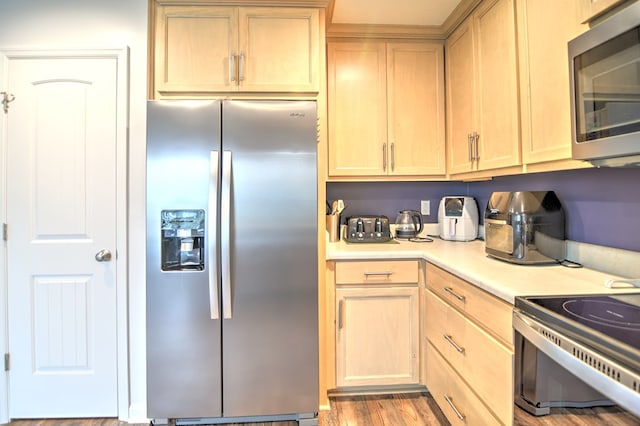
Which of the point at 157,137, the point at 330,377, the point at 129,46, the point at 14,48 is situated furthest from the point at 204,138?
the point at 330,377

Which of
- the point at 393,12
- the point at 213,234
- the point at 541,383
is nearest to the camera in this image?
the point at 541,383

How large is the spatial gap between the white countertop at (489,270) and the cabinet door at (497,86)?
0.51m

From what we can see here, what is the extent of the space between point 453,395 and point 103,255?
1.96 m

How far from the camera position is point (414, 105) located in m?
2.26

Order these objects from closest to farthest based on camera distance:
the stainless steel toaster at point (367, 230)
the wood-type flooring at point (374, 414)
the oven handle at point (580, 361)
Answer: the oven handle at point (580, 361), the wood-type flooring at point (374, 414), the stainless steel toaster at point (367, 230)

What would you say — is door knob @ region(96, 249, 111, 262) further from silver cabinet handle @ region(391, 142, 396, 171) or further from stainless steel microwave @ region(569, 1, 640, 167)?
stainless steel microwave @ region(569, 1, 640, 167)

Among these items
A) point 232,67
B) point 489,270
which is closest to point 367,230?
point 489,270

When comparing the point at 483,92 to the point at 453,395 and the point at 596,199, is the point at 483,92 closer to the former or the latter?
the point at 596,199

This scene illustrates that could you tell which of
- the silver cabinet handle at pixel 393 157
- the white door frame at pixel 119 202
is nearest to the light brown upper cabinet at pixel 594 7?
the silver cabinet handle at pixel 393 157

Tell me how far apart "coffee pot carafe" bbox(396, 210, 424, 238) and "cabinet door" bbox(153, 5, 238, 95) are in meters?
1.46

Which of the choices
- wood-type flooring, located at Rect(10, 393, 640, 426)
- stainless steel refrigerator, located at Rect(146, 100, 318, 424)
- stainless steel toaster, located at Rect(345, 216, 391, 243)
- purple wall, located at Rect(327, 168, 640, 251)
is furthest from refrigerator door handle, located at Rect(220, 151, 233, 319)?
purple wall, located at Rect(327, 168, 640, 251)

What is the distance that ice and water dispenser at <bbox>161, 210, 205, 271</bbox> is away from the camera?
1.63 m

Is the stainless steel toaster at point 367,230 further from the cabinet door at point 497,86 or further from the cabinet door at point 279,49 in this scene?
the cabinet door at point 279,49

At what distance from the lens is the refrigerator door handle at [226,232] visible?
158cm
